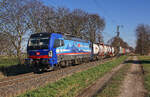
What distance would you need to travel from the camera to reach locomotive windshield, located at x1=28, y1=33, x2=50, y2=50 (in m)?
13.0

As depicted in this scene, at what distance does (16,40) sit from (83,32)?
26.1 metres

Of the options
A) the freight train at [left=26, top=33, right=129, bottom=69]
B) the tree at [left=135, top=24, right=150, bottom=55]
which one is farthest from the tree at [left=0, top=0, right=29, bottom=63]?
the tree at [left=135, top=24, right=150, bottom=55]

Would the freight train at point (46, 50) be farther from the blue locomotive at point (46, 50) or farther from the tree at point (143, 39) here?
the tree at point (143, 39)

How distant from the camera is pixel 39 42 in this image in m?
13.2

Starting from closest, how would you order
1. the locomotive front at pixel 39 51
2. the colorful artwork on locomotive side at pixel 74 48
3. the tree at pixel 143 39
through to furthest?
the locomotive front at pixel 39 51 < the colorful artwork on locomotive side at pixel 74 48 < the tree at pixel 143 39

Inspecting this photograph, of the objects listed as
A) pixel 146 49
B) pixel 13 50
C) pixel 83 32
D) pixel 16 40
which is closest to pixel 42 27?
pixel 16 40

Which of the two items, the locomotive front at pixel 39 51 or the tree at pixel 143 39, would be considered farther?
the tree at pixel 143 39

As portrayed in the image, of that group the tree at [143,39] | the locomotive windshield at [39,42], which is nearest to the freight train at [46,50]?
the locomotive windshield at [39,42]

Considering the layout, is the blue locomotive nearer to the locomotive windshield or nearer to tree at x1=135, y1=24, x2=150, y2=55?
the locomotive windshield

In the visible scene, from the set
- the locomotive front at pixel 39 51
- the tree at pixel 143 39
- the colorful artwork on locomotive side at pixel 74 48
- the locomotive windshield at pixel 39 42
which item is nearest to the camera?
the locomotive front at pixel 39 51

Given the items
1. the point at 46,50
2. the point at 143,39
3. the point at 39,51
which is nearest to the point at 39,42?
the point at 39,51

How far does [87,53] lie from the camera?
75.0 feet

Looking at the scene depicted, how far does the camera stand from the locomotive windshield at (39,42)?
42.6 ft

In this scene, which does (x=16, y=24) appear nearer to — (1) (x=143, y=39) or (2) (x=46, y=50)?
(2) (x=46, y=50)
